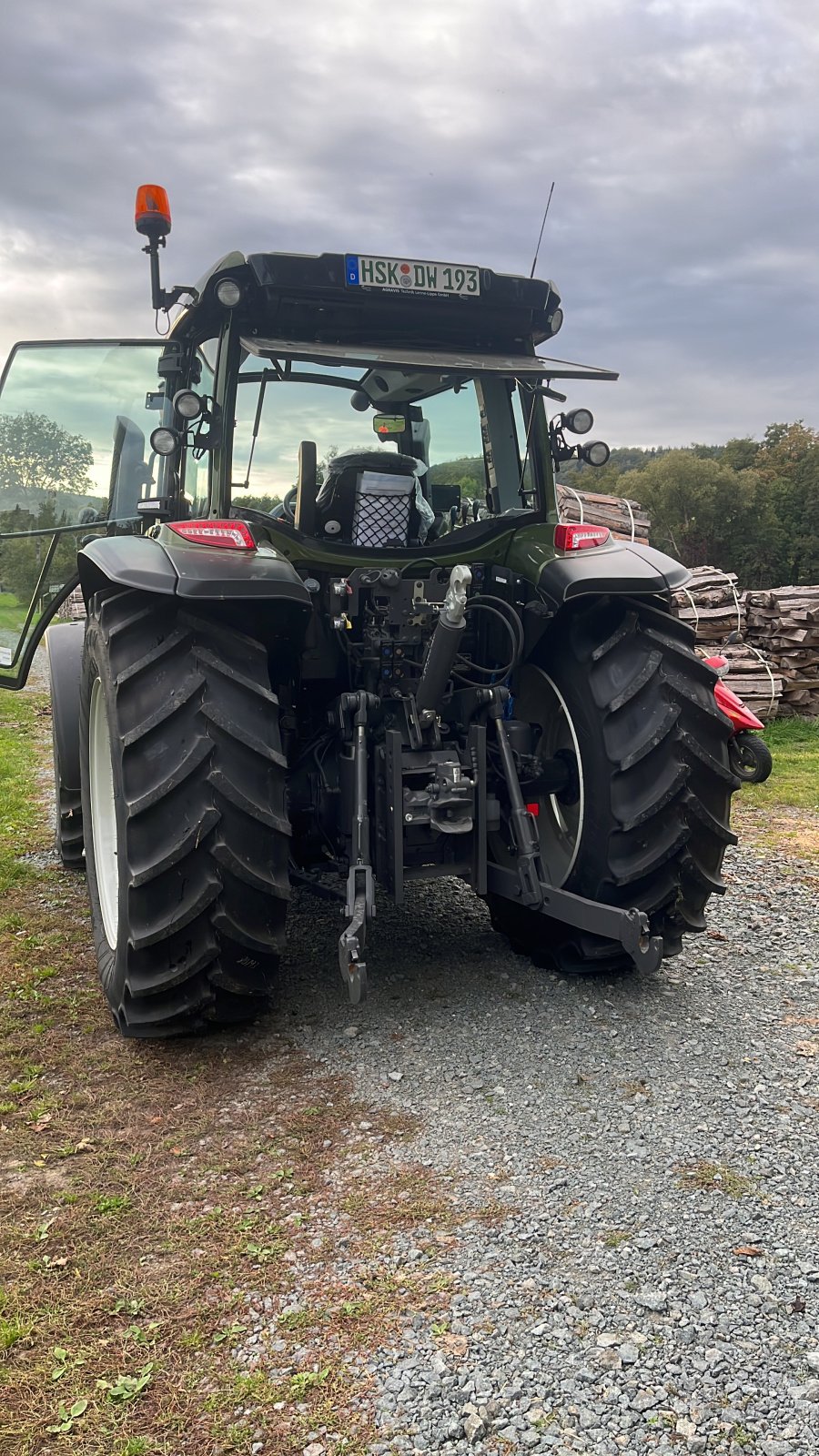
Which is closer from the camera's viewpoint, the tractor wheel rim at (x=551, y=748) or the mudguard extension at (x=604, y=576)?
the mudguard extension at (x=604, y=576)

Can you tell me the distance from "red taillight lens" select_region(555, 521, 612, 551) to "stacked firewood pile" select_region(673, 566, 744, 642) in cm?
684

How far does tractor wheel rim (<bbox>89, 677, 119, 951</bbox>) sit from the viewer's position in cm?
428

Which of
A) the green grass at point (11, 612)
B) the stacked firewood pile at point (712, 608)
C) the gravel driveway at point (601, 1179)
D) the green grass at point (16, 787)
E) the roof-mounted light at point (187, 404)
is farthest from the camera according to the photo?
the stacked firewood pile at point (712, 608)

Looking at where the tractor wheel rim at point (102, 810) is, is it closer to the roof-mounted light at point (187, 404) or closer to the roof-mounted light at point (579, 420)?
the roof-mounted light at point (187, 404)

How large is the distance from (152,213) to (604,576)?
2.51 metres

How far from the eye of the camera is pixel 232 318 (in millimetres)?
4086

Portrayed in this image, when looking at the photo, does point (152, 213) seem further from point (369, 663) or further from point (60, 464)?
point (369, 663)

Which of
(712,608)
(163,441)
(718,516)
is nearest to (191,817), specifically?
(163,441)

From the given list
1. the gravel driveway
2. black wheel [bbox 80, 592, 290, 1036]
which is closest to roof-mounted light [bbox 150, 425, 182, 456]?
black wheel [bbox 80, 592, 290, 1036]

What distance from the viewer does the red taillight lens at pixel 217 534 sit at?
3.61m

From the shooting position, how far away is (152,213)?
14.7ft

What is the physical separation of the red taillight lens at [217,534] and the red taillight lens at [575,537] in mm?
1253

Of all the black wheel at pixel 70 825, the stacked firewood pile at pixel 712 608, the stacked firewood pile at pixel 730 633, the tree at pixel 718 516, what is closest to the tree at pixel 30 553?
the black wheel at pixel 70 825

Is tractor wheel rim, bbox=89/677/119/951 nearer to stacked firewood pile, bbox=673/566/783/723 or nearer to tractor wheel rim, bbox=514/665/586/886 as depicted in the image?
tractor wheel rim, bbox=514/665/586/886
